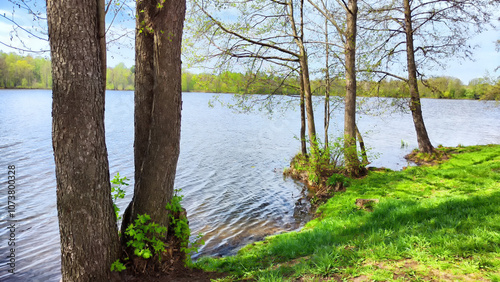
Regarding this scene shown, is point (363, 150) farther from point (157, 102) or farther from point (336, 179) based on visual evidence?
point (157, 102)

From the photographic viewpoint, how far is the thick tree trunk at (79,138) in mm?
3400

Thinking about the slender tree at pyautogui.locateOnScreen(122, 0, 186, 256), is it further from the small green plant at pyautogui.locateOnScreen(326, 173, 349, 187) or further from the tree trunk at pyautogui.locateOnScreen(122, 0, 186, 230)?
the small green plant at pyautogui.locateOnScreen(326, 173, 349, 187)

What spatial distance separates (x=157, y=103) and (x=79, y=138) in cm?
108

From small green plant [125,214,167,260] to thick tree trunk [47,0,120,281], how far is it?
368 millimetres

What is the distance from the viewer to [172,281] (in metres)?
4.11

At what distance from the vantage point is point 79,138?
3434 mm

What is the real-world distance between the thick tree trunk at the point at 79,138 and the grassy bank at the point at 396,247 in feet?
5.72

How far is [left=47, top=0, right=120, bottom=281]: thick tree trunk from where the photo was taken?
3400 mm

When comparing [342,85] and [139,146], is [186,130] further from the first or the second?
[139,146]

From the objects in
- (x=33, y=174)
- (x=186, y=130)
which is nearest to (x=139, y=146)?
(x=33, y=174)

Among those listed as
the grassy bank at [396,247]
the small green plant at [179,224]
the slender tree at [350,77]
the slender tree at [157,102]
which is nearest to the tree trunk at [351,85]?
the slender tree at [350,77]

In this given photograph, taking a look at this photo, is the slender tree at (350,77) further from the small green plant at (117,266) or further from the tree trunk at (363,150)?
the small green plant at (117,266)

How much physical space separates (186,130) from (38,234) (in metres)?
18.3

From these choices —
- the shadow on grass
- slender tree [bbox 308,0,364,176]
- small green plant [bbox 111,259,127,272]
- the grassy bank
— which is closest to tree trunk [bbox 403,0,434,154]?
slender tree [bbox 308,0,364,176]
